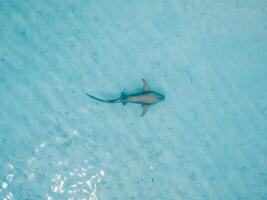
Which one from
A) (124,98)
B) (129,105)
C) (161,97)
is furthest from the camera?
(129,105)

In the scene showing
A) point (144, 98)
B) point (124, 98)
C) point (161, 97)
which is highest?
point (161, 97)

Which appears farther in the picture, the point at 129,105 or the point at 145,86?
the point at 129,105

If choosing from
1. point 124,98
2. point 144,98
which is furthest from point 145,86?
point 124,98

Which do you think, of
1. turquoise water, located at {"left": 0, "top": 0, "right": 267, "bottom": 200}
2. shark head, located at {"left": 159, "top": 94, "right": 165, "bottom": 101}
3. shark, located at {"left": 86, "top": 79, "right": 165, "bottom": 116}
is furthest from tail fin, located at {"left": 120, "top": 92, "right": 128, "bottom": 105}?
shark head, located at {"left": 159, "top": 94, "right": 165, "bottom": 101}

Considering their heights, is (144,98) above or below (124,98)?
above

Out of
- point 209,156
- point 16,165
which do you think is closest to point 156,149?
point 209,156

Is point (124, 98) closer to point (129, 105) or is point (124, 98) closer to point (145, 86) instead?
point (129, 105)

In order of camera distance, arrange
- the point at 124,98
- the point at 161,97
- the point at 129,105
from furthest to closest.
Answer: the point at 129,105 → the point at 161,97 → the point at 124,98
